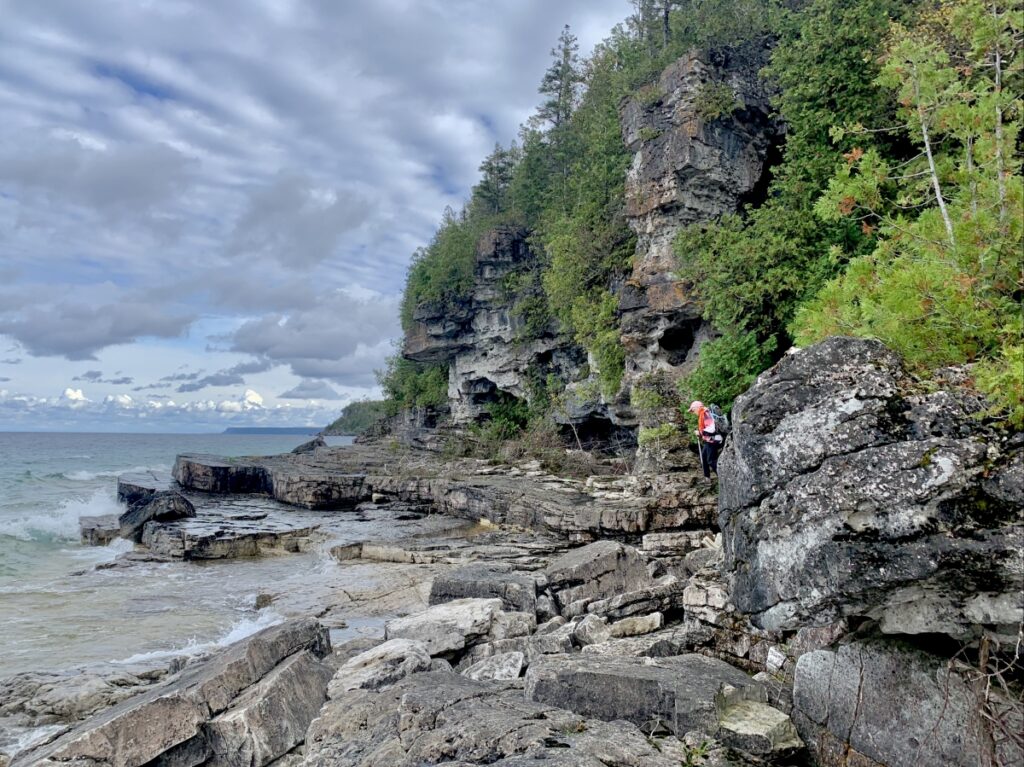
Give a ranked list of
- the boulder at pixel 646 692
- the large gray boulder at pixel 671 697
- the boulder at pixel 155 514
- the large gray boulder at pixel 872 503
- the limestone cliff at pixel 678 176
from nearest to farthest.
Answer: the large gray boulder at pixel 872 503 < the large gray boulder at pixel 671 697 < the boulder at pixel 646 692 < the limestone cliff at pixel 678 176 < the boulder at pixel 155 514

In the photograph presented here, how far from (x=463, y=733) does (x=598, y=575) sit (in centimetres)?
640

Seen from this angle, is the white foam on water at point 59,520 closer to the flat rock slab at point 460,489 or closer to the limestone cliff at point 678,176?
the flat rock slab at point 460,489

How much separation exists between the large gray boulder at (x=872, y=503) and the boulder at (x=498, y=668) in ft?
11.2

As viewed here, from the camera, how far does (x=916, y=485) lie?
3.52 metres

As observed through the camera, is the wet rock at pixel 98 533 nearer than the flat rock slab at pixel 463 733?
No

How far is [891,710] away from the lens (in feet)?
13.6

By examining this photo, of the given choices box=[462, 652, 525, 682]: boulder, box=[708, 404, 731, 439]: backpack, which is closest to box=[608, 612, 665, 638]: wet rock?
box=[462, 652, 525, 682]: boulder

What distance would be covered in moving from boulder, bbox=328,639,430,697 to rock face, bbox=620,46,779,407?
1665cm

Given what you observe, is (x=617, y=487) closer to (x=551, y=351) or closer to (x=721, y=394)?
(x=721, y=394)

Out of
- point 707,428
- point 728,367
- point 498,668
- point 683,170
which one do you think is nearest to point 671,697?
point 498,668

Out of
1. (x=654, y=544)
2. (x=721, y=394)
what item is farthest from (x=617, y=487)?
(x=654, y=544)

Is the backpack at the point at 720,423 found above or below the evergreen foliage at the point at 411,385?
below

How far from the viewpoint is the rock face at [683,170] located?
21.3 m

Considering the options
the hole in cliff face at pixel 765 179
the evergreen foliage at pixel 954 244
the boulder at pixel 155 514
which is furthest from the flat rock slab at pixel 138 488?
the evergreen foliage at pixel 954 244
